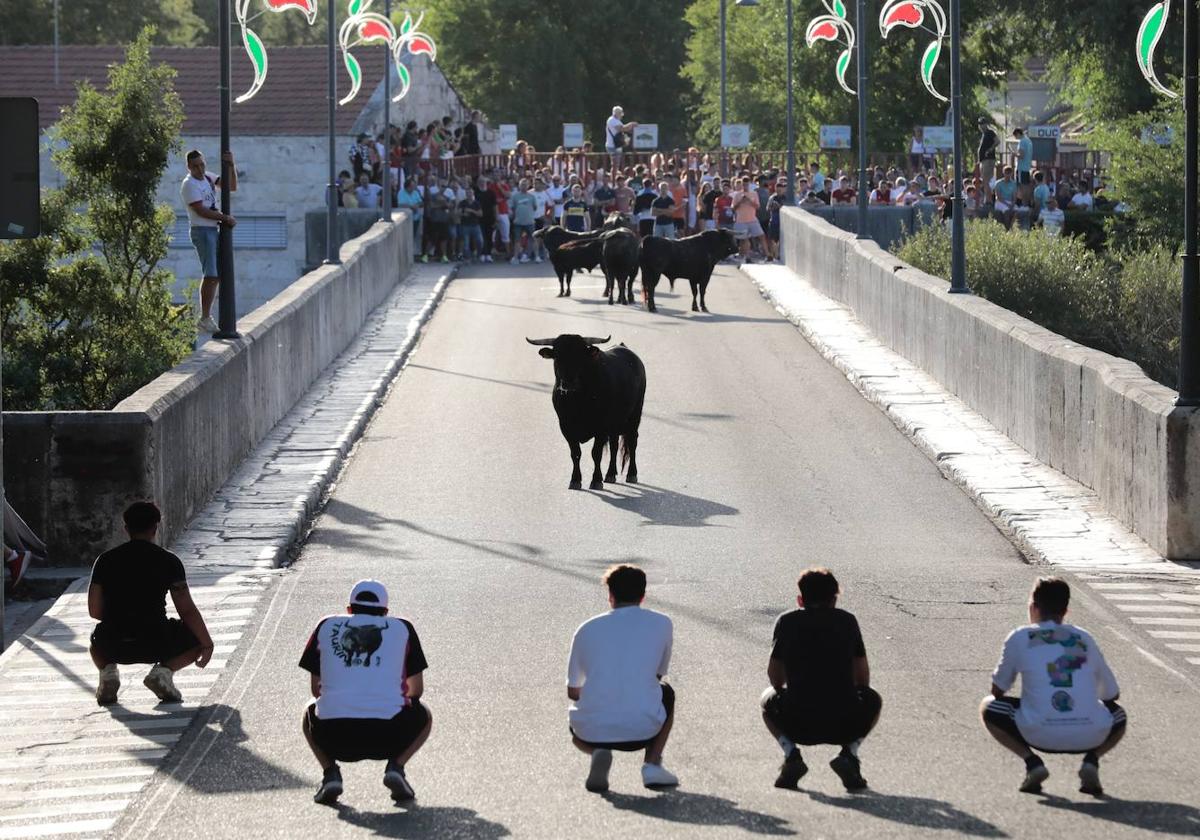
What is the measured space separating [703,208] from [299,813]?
3829 cm

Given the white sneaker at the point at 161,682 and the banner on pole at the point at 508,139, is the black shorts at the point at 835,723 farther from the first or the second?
the banner on pole at the point at 508,139

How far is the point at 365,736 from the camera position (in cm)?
891

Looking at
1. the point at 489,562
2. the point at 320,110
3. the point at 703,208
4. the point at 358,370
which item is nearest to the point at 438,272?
the point at 703,208

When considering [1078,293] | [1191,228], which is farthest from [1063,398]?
[1078,293]

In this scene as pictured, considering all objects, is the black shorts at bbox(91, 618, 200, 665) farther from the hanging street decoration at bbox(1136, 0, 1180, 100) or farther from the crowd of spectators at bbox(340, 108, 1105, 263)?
the crowd of spectators at bbox(340, 108, 1105, 263)

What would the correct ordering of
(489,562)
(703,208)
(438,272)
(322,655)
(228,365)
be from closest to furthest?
(322,655)
(489,562)
(228,365)
(438,272)
(703,208)

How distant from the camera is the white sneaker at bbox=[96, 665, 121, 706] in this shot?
1084cm

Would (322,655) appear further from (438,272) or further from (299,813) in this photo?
(438,272)

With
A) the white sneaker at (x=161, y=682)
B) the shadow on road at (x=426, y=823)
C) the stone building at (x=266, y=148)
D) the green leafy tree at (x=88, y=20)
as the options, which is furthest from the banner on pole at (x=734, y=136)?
the shadow on road at (x=426, y=823)

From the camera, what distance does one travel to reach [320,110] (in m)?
53.4

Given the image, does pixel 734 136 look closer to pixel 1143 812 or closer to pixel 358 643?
pixel 358 643

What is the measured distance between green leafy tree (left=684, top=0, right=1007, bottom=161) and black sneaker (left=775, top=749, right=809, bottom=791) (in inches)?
2392

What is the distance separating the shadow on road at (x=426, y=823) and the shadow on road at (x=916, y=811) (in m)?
1.43

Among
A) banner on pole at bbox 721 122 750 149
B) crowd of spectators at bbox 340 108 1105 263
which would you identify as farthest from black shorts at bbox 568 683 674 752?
banner on pole at bbox 721 122 750 149
